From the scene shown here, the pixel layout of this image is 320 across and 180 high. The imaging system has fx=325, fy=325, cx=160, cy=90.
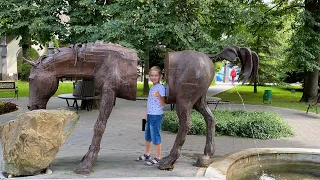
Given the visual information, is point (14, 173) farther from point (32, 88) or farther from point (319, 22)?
point (319, 22)

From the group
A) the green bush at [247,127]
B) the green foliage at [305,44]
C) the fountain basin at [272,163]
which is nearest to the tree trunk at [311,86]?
the green foliage at [305,44]

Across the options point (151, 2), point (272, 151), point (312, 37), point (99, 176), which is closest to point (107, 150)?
point (99, 176)

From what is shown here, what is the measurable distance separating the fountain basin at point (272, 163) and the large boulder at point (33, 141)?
281 centimetres

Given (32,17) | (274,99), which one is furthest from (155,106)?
(274,99)

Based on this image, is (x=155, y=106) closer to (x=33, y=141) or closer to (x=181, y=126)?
(x=181, y=126)

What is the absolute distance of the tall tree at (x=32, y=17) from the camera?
11820 millimetres

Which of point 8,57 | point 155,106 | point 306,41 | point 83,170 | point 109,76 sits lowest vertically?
point 83,170

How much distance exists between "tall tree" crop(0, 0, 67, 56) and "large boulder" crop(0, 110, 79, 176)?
7166 millimetres

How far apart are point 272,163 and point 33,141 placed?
15.8 ft

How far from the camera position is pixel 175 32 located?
958 cm

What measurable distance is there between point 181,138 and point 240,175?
59.4 inches

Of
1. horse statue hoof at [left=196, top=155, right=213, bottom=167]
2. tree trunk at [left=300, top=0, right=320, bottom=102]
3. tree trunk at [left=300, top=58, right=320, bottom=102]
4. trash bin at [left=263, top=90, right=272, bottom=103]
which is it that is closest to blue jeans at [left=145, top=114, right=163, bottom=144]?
horse statue hoof at [left=196, top=155, right=213, bottom=167]

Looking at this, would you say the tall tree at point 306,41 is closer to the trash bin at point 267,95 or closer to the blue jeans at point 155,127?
the trash bin at point 267,95

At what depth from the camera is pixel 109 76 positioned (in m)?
5.60
